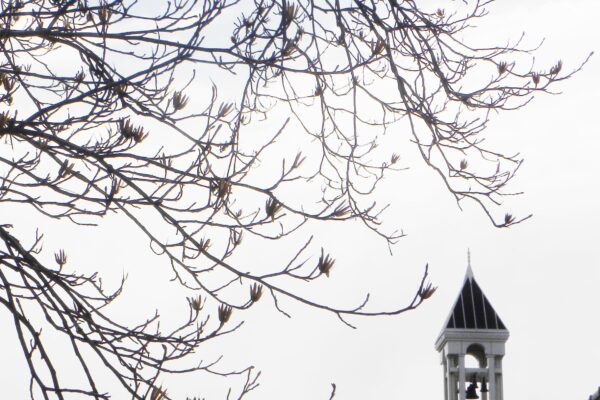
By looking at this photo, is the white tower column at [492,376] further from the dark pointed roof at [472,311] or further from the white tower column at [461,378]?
the dark pointed roof at [472,311]

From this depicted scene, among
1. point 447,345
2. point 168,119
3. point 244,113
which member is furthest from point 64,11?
point 447,345

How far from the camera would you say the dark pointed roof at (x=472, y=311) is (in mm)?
28688

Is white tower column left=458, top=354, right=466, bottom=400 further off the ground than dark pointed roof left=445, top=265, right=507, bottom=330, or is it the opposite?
dark pointed roof left=445, top=265, right=507, bottom=330

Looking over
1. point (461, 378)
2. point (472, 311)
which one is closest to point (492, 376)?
point (461, 378)

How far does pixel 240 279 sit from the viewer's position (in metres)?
5.81

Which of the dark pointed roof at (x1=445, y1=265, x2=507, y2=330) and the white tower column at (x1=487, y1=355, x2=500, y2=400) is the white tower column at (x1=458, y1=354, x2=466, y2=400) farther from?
Result: the dark pointed roof at (x1=445, y1=265, x2=507, y2=330)

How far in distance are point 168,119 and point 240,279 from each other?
0.91 metres

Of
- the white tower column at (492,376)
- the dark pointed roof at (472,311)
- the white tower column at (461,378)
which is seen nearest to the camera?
the white tower column at (492,376)

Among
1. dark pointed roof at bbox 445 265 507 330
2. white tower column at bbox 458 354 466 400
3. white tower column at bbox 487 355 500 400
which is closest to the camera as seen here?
white tower column at bbox 487 355 500 400

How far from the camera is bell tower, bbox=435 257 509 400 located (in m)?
27.6

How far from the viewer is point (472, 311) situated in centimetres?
2903

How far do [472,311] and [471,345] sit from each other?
2.94ft

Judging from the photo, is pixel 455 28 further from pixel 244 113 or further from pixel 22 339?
pixel 22 339

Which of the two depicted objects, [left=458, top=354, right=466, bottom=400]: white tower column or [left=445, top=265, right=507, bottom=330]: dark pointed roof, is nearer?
[left=458, top=354, right=466, bottom=400]: white tower column
